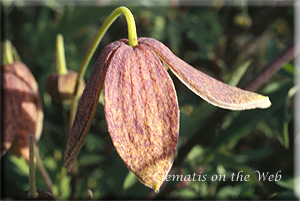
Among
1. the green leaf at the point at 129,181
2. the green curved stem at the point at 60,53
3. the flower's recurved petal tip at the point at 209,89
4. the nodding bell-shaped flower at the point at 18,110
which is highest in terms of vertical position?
the flower's recurved petal tip at the point at 209,89

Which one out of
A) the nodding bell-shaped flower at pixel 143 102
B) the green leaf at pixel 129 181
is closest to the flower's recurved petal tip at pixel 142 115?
the nodding bell-shaped flower at pixel 143 102

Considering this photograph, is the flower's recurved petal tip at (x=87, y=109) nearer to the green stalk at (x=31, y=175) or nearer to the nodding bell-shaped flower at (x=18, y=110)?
the green stalk at (x=31, y=175)

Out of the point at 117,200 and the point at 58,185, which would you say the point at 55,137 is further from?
the point at 117,200

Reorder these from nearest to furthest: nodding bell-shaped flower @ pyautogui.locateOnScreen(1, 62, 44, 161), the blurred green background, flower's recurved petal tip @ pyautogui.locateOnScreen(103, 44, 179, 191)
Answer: flower's recurved petal tip @ pyautogui.locateOnScreen(103, 44, 179, 191) → nodding bell-shaped flower @ pyautogui.locateOnScreen(1, 62, 44, 161) → the blurred green background

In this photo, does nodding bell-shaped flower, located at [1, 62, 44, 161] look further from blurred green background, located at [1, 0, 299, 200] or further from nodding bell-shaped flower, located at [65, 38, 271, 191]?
nodding bell-shaped flower, located at [65, 38, 271, 191]

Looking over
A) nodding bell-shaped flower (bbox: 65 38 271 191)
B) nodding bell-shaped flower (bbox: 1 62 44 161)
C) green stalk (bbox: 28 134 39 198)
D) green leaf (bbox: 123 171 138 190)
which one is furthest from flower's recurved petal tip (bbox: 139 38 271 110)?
green leaf (bbox: 123 171 138 190)

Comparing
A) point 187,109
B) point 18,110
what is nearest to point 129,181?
point 18,110

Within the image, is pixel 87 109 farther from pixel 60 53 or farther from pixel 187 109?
pixel 187 109
